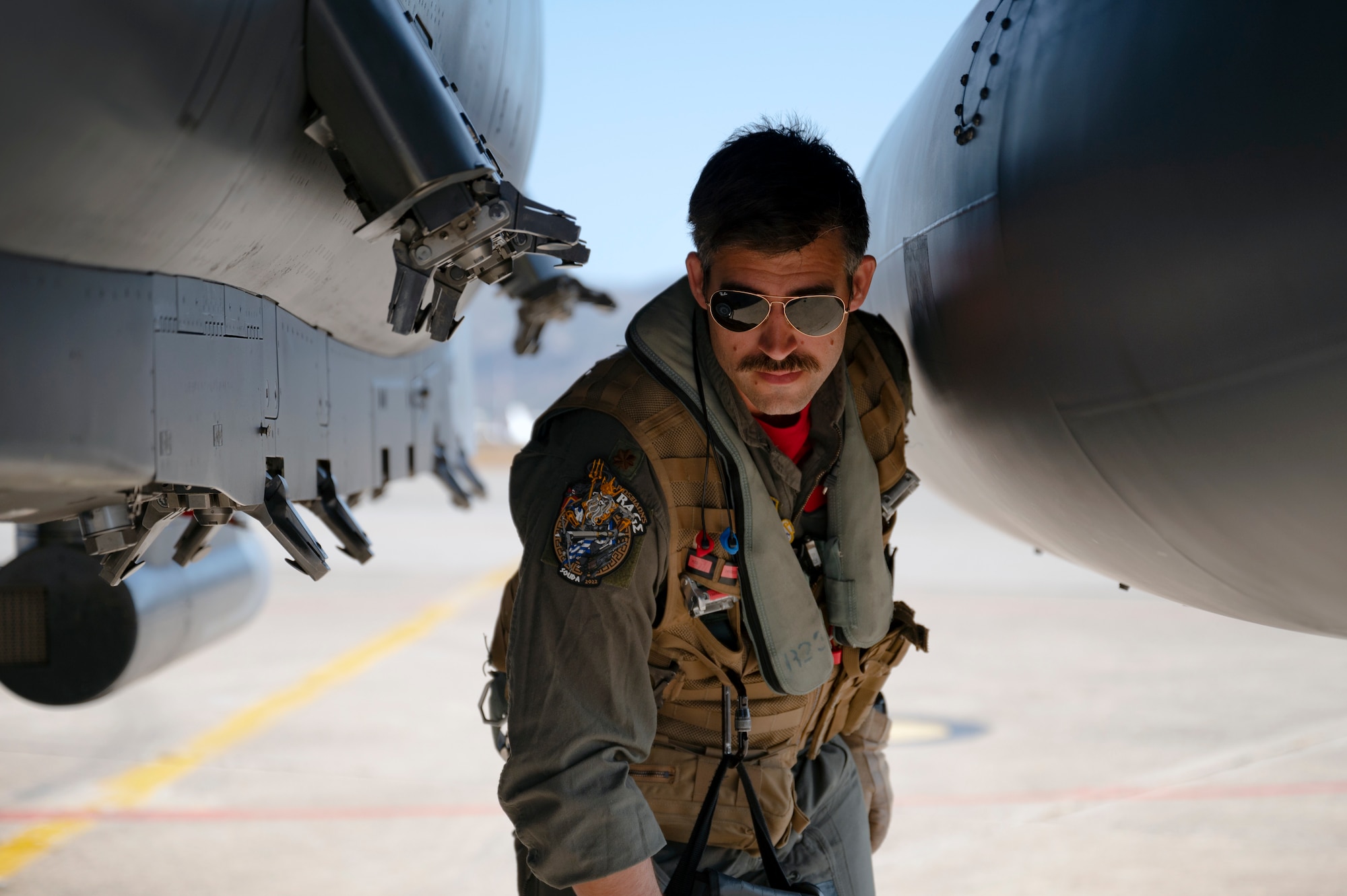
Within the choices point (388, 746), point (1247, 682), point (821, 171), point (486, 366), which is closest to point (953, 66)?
point (821, 171)

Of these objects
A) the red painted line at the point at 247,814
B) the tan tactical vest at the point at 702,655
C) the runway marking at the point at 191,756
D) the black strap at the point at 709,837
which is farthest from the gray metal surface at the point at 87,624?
the black strap at the point at 709,837

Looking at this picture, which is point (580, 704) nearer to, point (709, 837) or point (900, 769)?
point (709, 837)

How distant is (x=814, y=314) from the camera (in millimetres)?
1646

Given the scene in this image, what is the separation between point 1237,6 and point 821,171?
0.59 m

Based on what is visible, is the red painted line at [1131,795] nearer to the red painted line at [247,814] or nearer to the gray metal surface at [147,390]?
the red painted line at [247,814]

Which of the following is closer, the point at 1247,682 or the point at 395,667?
the point at 1247,682

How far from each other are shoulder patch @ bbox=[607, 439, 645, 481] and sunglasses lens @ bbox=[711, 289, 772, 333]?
23cm

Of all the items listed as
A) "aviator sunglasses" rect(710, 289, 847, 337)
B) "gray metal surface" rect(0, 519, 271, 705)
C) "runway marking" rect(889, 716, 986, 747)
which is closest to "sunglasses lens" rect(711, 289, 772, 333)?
"aviator sunglasses" rect(710, 289, 847, 337)

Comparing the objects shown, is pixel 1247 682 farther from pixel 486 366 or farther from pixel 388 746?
pixel 486 366

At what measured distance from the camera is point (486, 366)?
118438mm

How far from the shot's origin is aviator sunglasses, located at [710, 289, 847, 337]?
5.38ft

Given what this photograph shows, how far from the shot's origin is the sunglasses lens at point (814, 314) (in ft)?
5.40

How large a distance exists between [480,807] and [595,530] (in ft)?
11.0

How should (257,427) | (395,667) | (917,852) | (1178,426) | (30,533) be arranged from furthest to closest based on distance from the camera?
(395,667), (917,852), (30,533), (257,427), (1178,426)
